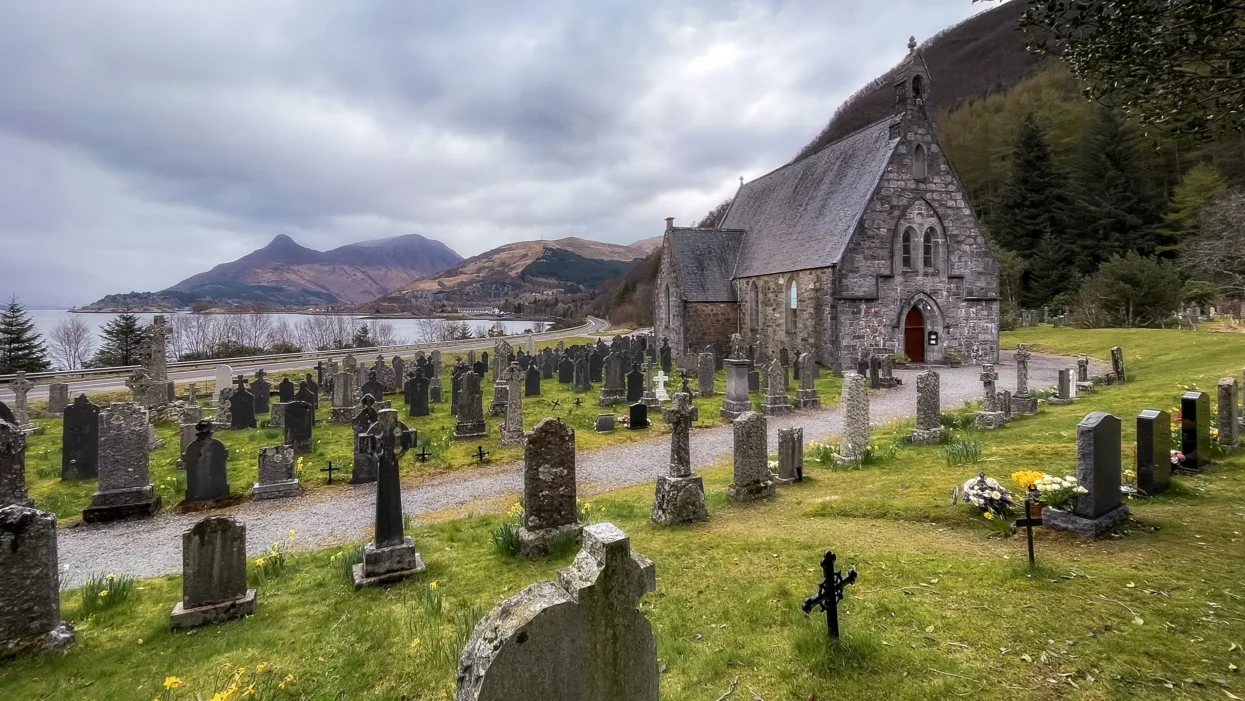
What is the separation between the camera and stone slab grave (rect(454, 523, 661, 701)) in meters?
2.08

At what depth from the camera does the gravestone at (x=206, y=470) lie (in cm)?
883

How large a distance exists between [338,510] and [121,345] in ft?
103

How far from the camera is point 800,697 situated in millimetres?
3279

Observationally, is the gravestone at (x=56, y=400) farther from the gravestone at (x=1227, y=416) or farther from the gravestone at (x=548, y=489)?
the gravestone at (x=1227, y=416)

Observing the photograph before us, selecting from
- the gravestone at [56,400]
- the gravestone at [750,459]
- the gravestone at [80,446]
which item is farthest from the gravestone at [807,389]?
the gravestone at [56,400]

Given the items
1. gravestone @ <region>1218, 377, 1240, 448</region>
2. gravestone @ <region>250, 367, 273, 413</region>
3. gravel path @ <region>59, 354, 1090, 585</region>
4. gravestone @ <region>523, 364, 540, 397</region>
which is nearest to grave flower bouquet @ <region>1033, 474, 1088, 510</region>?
gravestone @ <region>1218, 377, 1240, 448</region>

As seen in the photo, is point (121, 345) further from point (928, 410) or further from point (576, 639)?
point (576, 639)

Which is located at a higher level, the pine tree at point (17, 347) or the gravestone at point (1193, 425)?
the pine tree at point (17, 347)

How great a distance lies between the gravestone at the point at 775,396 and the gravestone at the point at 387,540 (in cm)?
1140

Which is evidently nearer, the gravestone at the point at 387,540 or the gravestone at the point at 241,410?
the gravestone at the point at 387,540

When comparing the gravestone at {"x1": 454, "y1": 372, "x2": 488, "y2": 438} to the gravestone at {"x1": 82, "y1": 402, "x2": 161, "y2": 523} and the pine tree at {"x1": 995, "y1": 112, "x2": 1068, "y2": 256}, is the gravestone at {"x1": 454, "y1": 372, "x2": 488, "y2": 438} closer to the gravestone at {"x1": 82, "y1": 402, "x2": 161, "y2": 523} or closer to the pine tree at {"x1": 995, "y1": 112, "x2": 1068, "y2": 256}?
the gravestone at {"x1": 82, "y1": 402, "x2": 161, "y2": 523}

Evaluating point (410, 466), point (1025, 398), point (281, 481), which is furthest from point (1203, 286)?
point (281, 481)

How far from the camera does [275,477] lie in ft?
30.6

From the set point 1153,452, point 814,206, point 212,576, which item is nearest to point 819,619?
point 1153,452
